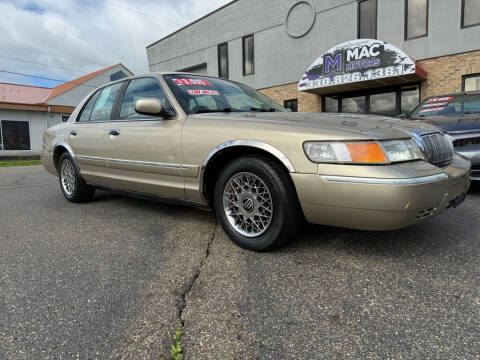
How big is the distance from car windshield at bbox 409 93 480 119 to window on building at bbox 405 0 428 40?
6607mm

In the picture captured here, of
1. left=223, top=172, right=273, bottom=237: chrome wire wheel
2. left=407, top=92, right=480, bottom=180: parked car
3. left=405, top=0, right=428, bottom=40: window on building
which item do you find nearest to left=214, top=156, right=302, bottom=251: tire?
left=223, top=172, right=273, bottom=237: chrome wire wheel

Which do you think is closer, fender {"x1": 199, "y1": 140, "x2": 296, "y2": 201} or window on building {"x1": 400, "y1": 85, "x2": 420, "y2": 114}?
fender {"x1": 199, "y1": 140, "x2": 296, "y2": 201}

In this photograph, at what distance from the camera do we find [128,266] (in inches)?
93.0

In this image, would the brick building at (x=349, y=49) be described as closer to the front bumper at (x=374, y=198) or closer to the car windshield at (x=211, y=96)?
the car windshield at (x=211, y=96)

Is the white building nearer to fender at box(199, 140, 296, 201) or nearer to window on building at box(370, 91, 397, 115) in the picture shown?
window on building at box(370, 91, 397, 115)

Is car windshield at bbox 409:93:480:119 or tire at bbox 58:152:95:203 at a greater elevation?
car windshield at bbox 409:93:480:119

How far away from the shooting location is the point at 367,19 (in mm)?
11594

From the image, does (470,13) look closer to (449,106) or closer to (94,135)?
(449,106)

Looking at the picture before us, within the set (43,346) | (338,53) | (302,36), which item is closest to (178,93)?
(43,346)

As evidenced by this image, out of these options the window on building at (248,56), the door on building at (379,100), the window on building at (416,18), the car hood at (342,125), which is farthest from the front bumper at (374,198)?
the window on building at (248,56)

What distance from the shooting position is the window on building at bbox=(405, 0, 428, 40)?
10.5 m

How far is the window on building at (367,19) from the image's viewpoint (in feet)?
37.6

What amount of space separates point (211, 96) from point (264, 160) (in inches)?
43.9

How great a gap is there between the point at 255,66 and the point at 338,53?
17.5 feet
